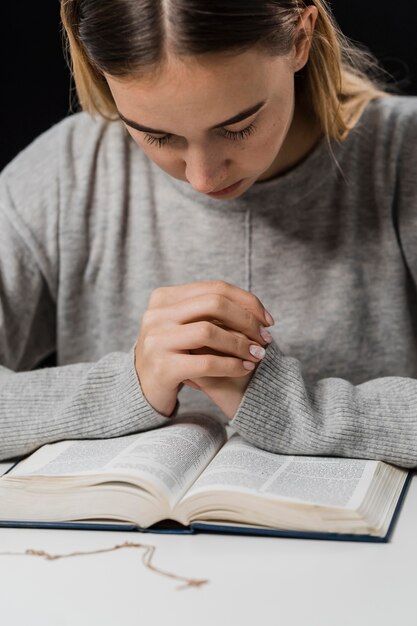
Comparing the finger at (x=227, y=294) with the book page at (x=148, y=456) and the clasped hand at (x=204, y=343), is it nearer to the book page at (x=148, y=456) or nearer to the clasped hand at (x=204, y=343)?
the clasped hand at (x=204, y=343)

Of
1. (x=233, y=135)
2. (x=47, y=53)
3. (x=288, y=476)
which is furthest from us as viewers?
(x=47, y=53)

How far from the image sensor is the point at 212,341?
3.54 ft

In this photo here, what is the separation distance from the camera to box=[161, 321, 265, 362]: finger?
42.4 inches

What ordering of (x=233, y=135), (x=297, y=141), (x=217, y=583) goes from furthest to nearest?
1. (x=297, y=141)
2. (x=233, y=135)
3. (x=217, y=583)

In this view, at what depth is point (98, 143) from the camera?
1.52 m

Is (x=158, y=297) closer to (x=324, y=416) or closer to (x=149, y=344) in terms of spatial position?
(x=149, y=344)

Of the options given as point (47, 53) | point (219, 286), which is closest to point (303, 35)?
point (219, 286)

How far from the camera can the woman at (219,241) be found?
3.53 ft

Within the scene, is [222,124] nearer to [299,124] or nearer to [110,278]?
[299,124]

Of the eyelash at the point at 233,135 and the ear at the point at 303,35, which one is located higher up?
the ear at the point at 303,35

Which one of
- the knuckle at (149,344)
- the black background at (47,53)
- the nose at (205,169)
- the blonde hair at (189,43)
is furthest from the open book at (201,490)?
the black background at (47,53)

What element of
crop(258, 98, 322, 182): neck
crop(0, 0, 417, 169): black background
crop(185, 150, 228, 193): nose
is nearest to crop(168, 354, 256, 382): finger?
crop(185, 150, 228, 193): nose

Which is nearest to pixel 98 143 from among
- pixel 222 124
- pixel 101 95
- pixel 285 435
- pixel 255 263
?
pixel 101 95

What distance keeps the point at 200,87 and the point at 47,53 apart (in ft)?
2.86
